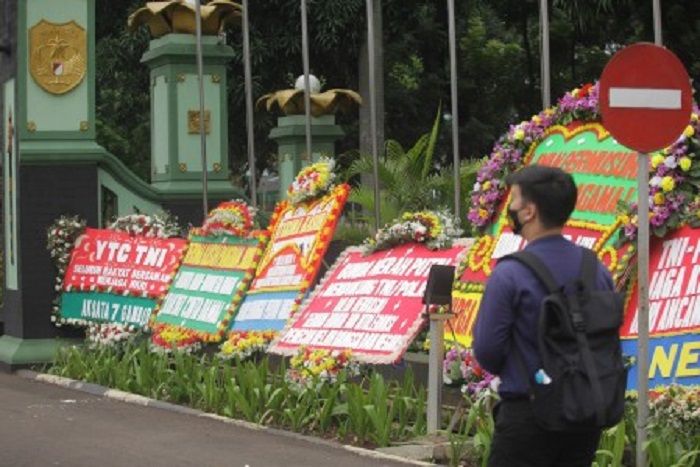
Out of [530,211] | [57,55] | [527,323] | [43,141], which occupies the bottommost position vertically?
[527,323]

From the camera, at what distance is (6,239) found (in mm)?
16281

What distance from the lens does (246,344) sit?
40.7 ft

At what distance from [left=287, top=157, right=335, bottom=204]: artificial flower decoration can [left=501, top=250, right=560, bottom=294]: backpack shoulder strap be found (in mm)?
7541

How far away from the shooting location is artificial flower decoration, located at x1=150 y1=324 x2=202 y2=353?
13438 millimetres

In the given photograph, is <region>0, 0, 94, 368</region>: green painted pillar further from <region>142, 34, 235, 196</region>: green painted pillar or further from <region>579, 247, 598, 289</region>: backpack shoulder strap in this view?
<region>579, 247, 598, 289</region>: backpack shoulder strap

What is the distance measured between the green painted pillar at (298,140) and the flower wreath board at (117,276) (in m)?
7.28

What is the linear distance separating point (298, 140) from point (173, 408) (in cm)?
1170

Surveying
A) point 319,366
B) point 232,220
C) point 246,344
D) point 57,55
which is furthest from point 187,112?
point 319,366

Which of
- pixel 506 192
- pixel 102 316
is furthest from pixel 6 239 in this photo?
pixel 506 192

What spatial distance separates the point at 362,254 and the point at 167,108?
7.09 m

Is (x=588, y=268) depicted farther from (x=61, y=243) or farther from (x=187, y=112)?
(x=187, y=112)

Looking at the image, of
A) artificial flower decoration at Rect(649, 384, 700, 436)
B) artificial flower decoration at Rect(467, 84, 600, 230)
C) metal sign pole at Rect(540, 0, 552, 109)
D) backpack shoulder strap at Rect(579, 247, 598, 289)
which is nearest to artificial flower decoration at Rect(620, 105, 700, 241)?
artificial flower decoration at Rect(649, 384, 700, 436)

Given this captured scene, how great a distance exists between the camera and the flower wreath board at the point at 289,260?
12.3 meters

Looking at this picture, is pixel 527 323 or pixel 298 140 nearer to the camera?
pixel 527 323
